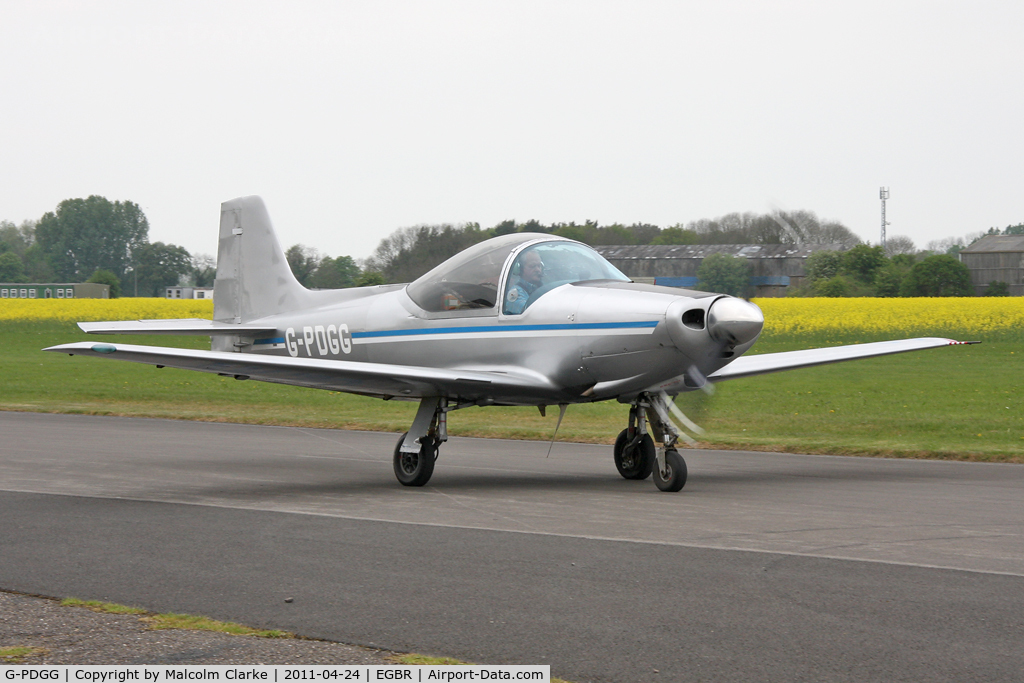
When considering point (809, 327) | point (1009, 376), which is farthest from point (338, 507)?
point (809, 327)

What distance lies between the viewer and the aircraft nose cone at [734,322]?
10266 millimetres

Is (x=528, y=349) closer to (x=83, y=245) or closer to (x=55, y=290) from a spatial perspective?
(x=55, y=290)

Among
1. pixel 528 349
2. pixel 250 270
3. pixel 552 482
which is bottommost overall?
pixel 552 482

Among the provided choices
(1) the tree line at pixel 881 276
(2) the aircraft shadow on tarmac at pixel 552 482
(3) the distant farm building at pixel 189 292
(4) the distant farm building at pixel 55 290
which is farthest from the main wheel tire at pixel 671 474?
(4) the distant farm building at pixel 55 290

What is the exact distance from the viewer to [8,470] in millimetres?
12953

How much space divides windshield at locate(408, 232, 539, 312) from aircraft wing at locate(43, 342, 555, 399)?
79 centimetres

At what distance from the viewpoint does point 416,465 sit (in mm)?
11906

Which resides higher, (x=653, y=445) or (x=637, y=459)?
(x=653, y=445)

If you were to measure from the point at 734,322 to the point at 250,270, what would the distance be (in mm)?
8674

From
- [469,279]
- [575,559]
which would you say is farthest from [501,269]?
[575,559]

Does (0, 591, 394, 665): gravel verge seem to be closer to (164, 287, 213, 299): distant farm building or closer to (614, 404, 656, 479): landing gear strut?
(614, 404, 656, 479): landing gear strut

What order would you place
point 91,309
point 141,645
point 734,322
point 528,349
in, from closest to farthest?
point 141,645
point 734,322
point 528,349
point 91,309

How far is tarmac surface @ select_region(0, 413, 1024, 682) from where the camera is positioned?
5.42m

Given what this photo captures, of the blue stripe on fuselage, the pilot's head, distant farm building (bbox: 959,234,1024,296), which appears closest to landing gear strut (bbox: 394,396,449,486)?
the blue stripe on fuselage
